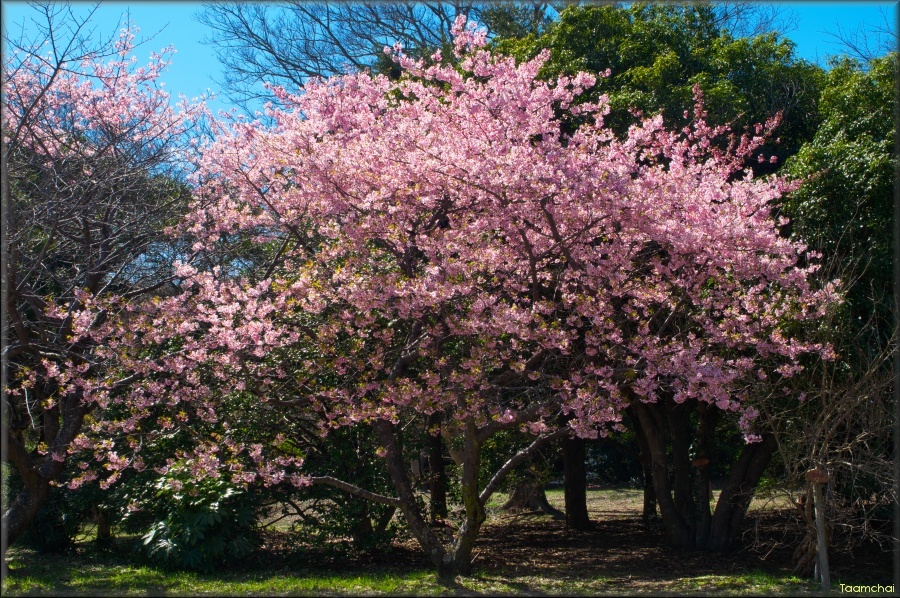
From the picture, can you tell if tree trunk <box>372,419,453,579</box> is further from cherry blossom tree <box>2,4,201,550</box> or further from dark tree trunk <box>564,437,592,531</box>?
dark tree trunk <box>564,437,592,531</box>

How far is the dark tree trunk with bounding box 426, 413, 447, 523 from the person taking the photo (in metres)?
8.70

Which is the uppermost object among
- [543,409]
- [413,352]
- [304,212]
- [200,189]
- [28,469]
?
[200,189]

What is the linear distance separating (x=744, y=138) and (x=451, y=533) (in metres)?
5.67

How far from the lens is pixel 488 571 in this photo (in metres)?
7.87

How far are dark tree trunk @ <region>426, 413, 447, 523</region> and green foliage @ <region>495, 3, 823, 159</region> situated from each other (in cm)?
489

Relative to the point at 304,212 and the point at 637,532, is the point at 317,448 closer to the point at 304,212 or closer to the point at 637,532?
the point at 304,212

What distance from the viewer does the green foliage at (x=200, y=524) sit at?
24.8ft

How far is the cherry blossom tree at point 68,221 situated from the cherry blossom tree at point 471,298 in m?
0.64

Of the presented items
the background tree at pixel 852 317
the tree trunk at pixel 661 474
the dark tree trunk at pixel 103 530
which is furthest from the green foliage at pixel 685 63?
the dark tree trunk at pixel 103 530

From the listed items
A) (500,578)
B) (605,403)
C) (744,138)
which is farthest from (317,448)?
(744,138)

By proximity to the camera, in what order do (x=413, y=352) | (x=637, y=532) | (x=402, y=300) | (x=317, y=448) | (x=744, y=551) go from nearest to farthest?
(x=402, y=300)
(x=413, y=352)
(x=317, y=448)
(x=744, y=551)
(x=637, y=532)

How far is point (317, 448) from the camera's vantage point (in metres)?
8.42

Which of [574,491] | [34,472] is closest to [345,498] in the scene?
[34,472]

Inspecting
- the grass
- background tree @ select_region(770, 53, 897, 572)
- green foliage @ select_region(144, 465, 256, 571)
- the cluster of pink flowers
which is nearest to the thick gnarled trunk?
background tree @ select_region(770, 53, 897, 572)
